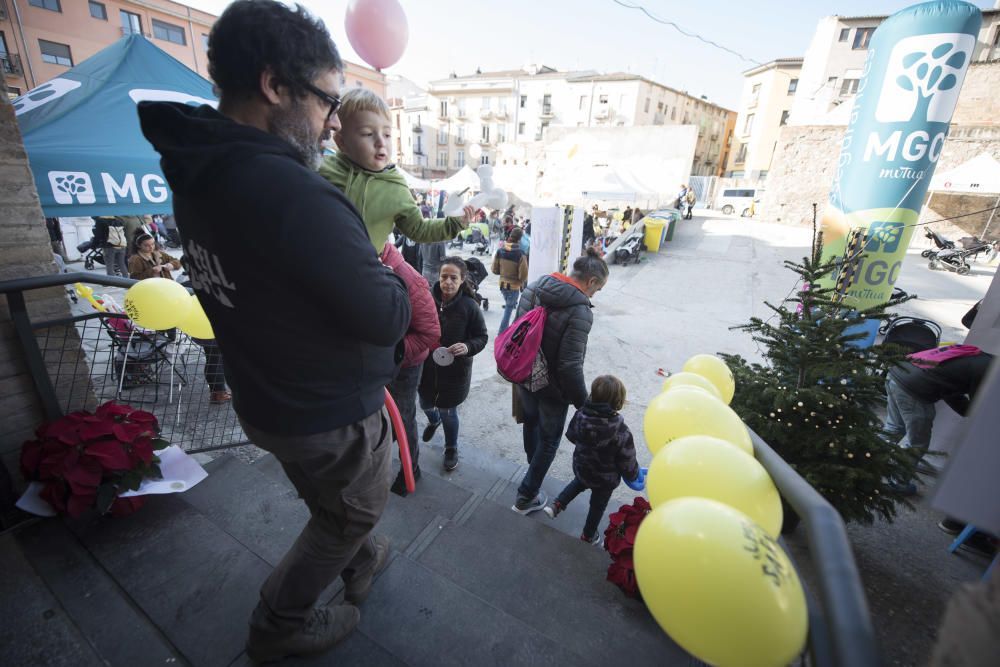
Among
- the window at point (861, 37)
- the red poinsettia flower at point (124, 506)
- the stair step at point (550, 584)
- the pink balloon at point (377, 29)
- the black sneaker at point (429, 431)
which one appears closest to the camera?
the stair step at point (550, 584)

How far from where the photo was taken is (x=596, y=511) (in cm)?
283

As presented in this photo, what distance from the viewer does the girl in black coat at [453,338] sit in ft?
10.9

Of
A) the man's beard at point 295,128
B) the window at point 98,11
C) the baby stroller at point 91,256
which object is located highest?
the window at point 98,11

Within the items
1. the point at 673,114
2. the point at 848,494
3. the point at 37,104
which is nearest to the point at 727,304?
the point at 848,494

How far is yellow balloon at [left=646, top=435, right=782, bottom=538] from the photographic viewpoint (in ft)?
4.16

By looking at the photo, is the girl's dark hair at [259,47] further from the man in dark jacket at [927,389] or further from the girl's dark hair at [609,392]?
the man in dark jacket at [927,389]

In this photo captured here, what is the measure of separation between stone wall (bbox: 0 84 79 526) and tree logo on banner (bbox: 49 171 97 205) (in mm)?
1645

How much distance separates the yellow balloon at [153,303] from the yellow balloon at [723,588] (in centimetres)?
285

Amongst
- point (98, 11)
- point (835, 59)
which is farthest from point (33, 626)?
point (835, 59)

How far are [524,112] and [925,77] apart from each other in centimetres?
4833

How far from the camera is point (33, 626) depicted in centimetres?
161

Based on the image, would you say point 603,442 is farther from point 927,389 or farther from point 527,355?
point 927,389

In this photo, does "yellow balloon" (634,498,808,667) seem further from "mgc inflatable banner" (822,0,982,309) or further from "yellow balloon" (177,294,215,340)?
"mgc inflatable banner" (822,0,982,309)

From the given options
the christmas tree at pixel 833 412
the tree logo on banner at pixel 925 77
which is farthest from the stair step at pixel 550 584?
the tree logo on banner at pixel 925 77
